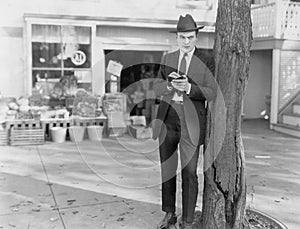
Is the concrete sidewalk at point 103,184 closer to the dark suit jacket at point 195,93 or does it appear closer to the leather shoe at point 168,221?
the leather shoe at point 168,221

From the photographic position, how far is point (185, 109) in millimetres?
3480

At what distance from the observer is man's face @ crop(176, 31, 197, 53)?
3403 millimetres

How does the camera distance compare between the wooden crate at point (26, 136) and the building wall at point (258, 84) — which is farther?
the building wall at point (258, 84)

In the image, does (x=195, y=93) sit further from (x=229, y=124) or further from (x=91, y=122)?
(x=91, y=122)

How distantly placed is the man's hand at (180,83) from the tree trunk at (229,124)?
32 cm

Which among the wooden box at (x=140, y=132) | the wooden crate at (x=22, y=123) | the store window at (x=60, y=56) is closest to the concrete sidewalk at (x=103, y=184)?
the wooden box at (x=140, y=132)

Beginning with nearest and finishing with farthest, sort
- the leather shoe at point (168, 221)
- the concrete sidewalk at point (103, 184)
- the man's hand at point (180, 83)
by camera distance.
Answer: the man's hand at point (180, 83), the leather shoe at point (168, 221), the concrete sidewalk at point (103, 184)

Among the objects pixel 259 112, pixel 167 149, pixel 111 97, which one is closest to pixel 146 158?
pixel 111 97

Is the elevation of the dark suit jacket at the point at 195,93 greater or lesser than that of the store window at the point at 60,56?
lesser

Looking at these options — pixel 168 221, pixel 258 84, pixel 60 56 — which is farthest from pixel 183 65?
pixel 258 84

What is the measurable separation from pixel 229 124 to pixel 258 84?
8.88 meters

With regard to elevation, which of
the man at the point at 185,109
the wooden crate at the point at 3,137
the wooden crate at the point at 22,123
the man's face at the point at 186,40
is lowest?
the wooden crate at the point at 3,137

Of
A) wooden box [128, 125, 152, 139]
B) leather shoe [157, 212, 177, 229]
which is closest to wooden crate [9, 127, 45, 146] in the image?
wooden box [128, 125, 152, 139]

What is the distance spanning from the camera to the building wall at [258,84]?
11.9m
